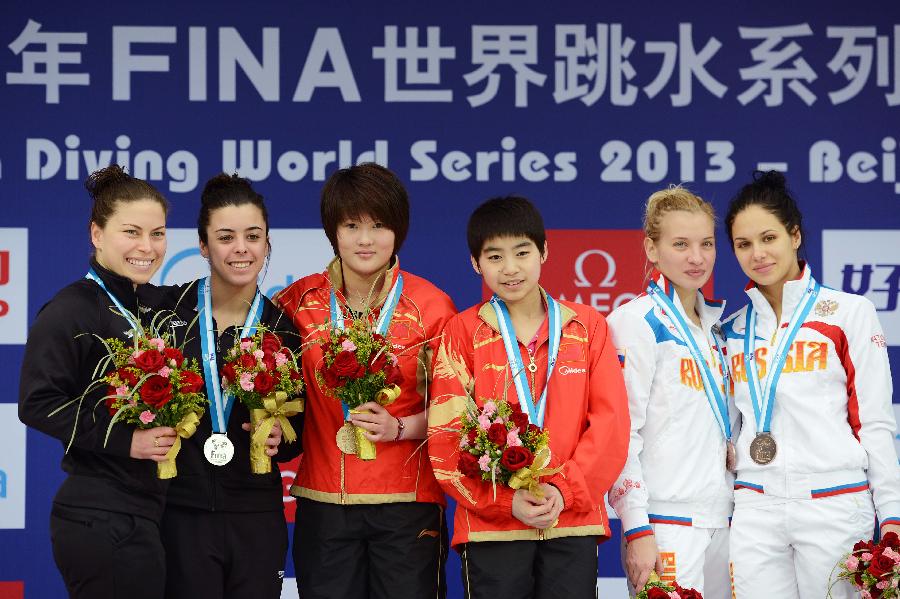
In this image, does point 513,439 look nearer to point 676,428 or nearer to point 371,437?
point 371,437

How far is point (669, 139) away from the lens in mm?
5094

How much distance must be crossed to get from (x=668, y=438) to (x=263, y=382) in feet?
4.23

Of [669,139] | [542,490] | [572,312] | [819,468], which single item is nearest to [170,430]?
[542,490]

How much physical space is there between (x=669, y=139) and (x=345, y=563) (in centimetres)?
268

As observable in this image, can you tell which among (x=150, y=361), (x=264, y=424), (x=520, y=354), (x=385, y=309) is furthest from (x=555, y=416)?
(x=150, y=361)

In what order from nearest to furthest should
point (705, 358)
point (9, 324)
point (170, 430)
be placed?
point (170, 430) < point (705, 358) < point (9, 324)

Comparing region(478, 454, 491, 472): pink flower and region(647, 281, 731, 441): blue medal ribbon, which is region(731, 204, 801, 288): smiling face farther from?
region(478, 454, 491, 472): pink flower

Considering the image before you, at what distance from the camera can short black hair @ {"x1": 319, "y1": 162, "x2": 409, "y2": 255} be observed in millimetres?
3482

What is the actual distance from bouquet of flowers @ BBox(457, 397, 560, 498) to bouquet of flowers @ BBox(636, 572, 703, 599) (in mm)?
456

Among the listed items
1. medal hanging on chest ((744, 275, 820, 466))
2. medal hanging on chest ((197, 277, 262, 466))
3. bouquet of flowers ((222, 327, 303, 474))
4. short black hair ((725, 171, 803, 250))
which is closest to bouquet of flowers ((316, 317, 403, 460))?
bouquet of flowers ((222, 327, 303, 474))

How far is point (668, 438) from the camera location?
11.4 feet

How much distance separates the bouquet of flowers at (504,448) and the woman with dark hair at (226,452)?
653 millimetres

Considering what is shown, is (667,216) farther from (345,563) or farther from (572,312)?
(345,563)

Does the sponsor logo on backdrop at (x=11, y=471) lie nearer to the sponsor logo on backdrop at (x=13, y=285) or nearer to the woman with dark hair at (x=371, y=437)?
the sponsor logo on backdrop at (x=13, y=285)
